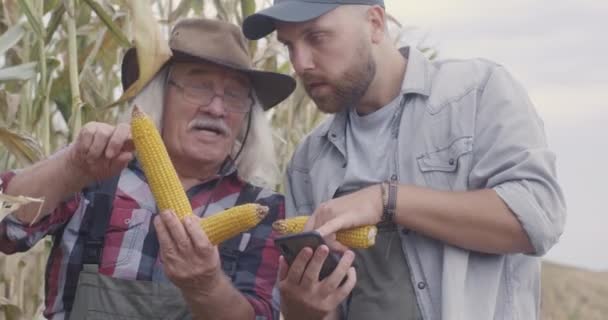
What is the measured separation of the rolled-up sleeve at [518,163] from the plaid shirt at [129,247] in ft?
2.13

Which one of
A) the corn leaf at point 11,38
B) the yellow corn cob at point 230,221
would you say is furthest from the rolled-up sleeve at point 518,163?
the corn leaf at point 11,38

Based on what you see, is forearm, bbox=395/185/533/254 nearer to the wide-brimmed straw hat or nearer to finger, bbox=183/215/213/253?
finger, bbox=183/215/213/253

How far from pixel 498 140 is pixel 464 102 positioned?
0.17m

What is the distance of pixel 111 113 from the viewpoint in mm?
4777

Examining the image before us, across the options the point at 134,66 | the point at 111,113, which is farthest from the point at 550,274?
the point at 134,66

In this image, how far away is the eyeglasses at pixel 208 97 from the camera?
3256 millimetres

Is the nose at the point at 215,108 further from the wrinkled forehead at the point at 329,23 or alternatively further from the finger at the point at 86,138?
the finger at the point at 86,138

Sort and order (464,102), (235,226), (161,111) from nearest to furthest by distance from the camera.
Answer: (235,226), (464,102), (161,111)

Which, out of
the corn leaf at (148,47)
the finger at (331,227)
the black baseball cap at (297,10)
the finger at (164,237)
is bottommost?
the finger at (164,237)

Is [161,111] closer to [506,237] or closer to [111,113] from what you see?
[506,237]

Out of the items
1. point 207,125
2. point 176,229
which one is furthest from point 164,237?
point 207,125

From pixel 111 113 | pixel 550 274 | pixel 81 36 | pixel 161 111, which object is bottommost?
pixel 550 274

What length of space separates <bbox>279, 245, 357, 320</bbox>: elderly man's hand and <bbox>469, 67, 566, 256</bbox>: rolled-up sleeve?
1.37 feet

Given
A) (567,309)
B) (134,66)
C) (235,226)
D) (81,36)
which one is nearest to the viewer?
(235,226)
